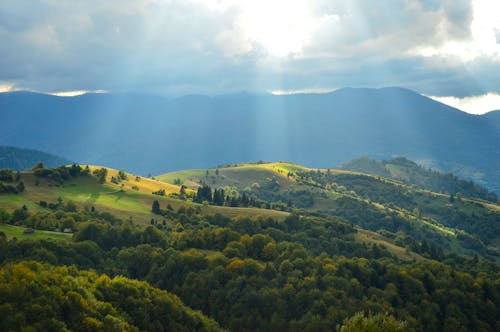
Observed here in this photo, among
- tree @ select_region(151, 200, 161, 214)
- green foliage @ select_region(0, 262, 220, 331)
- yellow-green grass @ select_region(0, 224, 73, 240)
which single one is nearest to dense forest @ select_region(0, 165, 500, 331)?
green foliage @ select_region(0, 262, 220, 331)

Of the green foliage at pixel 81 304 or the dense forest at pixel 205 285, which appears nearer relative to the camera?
the green foliage at pixel 81 304

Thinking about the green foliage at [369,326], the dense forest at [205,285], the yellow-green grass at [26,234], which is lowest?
the dense forest at [205,285]

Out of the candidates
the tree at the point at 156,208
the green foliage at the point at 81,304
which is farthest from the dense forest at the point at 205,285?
the tree at the point at 156,208

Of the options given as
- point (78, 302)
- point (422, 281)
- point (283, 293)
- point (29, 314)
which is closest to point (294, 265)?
point (283, 293)

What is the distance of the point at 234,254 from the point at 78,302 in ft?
213

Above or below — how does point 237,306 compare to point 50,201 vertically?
below

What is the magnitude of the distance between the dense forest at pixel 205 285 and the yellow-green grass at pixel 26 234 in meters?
3.34

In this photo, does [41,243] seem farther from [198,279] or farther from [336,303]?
[336,303]

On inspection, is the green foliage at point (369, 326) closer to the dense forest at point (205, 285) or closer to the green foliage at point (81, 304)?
the dense forest at point (205, 285)

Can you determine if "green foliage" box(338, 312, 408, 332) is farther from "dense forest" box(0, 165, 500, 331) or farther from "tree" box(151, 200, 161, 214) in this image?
"tree" box(151, 200, 161, 214)

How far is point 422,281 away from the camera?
449ft

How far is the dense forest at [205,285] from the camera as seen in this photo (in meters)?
80.8

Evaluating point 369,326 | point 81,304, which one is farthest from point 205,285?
point 369,326

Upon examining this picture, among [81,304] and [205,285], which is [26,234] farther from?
[81,304]
